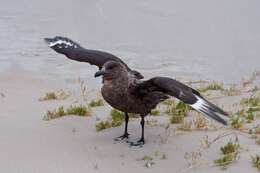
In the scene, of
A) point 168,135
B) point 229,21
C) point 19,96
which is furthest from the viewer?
point 229,21

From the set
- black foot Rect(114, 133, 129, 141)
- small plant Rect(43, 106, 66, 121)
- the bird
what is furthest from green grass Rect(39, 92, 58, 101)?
black foot Rect(114, 133, 129, 141)

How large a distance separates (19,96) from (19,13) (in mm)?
6330

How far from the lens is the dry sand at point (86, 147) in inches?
222

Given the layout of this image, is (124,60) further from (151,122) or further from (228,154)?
(228,154)

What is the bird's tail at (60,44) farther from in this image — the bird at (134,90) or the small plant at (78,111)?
the bird at (134,90)

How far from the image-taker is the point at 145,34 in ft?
43.2

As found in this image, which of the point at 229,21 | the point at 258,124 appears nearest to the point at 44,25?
the point at 229,21

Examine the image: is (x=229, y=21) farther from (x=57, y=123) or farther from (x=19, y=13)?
(x=57, y=123)

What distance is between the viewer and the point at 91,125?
6848mm

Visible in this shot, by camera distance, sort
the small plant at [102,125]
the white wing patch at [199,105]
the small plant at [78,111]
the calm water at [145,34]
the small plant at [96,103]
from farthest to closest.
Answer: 1. the calm water at [145,34]
2. the small plant at [96,103]
3. the small plant at [78,111]
4. the small plant at [102,125]
5. the white wing patch at [199,105]

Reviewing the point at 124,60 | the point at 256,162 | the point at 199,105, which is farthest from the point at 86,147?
the point at 124,60

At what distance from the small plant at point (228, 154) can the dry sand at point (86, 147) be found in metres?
0.06

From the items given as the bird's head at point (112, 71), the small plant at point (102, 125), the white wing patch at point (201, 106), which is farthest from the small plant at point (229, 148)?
the small plant at point (102, 125)

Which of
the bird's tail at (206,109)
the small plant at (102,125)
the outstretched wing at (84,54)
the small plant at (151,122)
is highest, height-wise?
the outstretched wing at (84,54)
